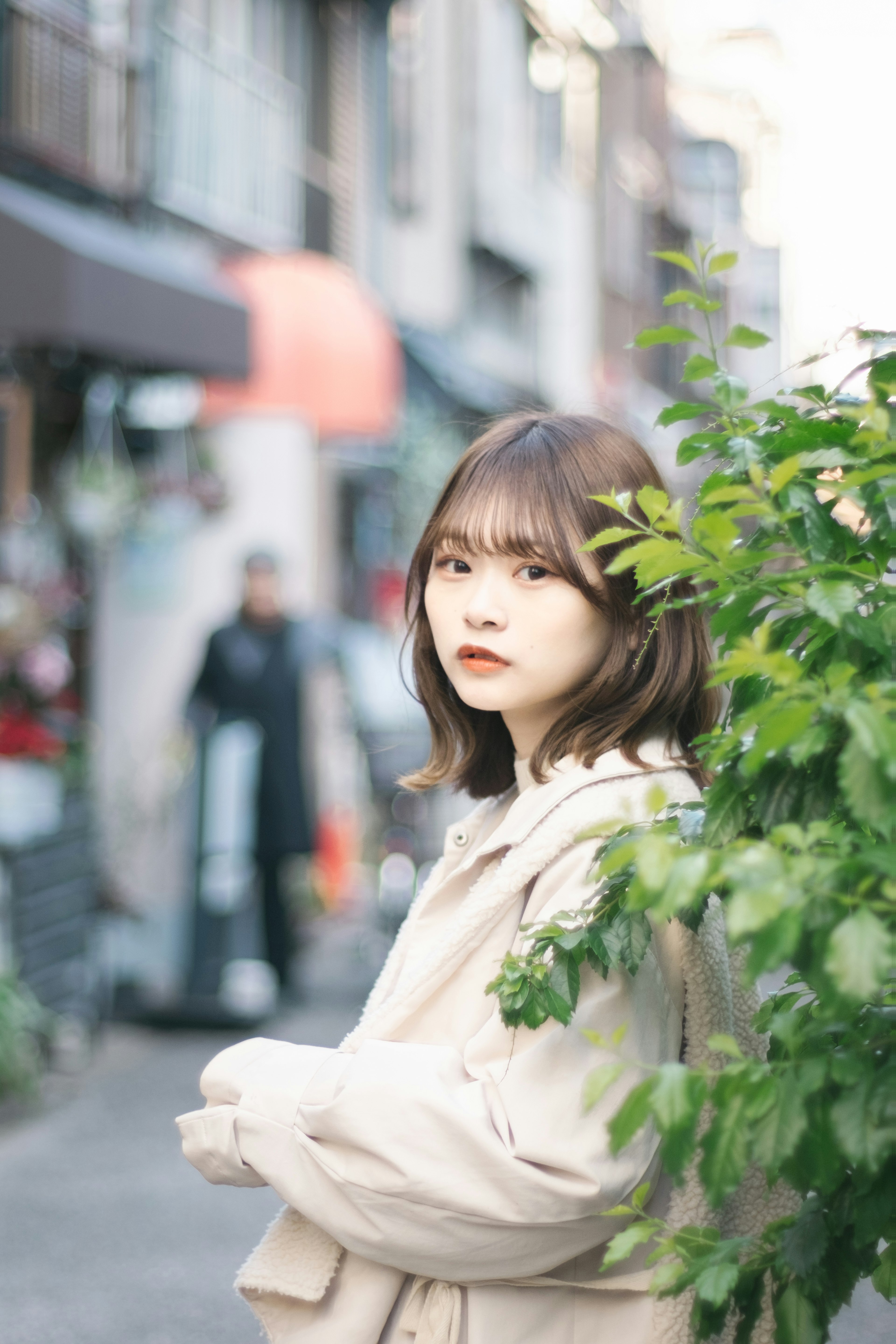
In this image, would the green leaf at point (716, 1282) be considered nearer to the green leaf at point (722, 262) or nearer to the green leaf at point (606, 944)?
the green leaf at point (606, 944)

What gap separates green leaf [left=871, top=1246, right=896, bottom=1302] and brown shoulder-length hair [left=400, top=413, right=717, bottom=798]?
54 cm

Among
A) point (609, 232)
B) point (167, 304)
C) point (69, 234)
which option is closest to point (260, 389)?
point (167, 304)

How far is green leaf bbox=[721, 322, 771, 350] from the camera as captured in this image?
1.23 metres

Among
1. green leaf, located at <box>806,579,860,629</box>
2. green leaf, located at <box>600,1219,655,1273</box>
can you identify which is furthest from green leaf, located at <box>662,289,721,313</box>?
green leaf, located at <box>600,1219,655,1273</box>

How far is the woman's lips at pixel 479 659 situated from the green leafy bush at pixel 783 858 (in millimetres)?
226

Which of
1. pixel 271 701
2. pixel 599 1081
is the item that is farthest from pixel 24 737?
pixel 599 1081

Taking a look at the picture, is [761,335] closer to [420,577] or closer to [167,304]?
[420,577]

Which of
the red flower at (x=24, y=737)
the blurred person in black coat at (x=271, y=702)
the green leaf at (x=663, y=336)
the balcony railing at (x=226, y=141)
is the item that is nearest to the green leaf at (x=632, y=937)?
the green leaf at (x=663, y=336)

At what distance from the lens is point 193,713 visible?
264 inches

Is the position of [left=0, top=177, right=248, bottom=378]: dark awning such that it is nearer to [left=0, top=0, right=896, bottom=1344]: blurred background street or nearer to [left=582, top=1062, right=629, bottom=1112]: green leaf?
[left=0, top=0, right=896, bottom=1344]: blurred background street

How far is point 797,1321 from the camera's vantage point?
1197mm

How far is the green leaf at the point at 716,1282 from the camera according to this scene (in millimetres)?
1138

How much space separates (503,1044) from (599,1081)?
1.45 feet

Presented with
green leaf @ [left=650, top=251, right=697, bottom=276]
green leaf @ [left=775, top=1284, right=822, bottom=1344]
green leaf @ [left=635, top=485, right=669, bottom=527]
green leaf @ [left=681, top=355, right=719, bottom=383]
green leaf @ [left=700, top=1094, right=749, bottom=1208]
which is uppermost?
green leaf @ [left=650, top=251, right=697, bottom=276]
